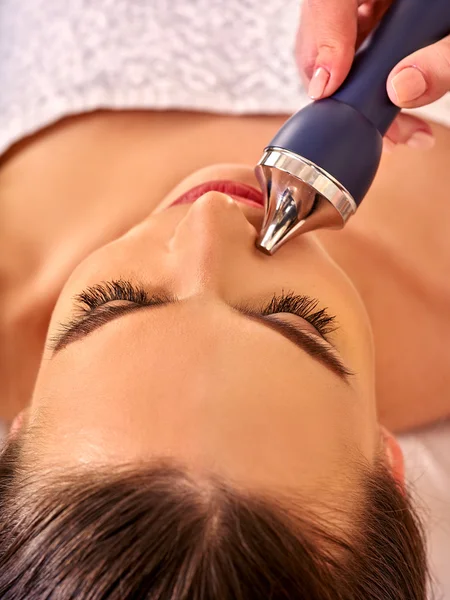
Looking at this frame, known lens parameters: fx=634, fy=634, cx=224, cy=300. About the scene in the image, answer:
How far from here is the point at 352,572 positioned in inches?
22.7

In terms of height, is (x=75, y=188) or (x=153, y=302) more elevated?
(x=75, y=188)

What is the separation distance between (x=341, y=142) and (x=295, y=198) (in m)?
0.07

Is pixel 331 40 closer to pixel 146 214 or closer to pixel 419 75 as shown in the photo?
pixel 419 75

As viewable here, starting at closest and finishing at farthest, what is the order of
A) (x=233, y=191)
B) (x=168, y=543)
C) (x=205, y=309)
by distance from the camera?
(x=168, y=543) < (x=205, y=309) < (x=233, y=191)

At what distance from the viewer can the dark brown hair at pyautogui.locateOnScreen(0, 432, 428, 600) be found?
1.63 ft

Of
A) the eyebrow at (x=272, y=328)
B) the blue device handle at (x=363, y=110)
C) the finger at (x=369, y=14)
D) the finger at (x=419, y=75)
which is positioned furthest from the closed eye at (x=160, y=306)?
the finger at (x=369, y=14)

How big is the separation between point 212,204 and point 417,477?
2.05ft

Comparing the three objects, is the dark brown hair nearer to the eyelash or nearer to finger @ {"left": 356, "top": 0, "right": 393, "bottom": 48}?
the eyelash

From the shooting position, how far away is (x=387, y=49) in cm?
66

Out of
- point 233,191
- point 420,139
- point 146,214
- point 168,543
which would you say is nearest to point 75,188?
point 146,214

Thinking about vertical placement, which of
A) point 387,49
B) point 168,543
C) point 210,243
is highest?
point 387,49

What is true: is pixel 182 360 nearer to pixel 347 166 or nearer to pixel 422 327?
pixel 347 166

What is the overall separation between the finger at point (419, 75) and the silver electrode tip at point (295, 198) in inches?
4.9

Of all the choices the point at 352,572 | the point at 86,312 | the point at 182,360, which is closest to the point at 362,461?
the point at 352,572
